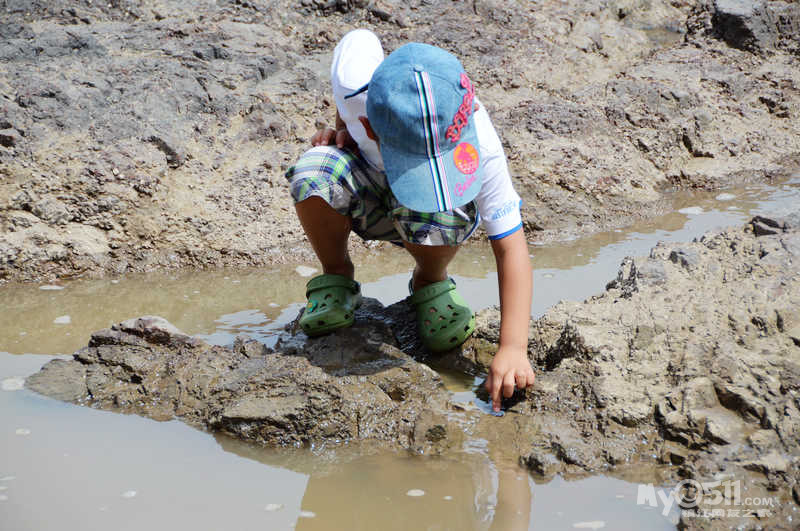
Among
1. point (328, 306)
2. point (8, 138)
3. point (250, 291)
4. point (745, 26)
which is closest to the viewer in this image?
point (328, 306)

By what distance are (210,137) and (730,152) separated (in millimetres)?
2853

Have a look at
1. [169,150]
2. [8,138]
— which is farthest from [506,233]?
[8,138]

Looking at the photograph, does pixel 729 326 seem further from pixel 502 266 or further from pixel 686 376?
pixel 502 266

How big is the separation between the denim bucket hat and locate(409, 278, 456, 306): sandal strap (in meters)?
0.52

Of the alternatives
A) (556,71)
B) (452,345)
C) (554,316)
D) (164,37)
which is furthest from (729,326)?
(164,37)

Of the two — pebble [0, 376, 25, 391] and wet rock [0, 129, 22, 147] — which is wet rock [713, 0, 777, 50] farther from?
pebble [0, 376, 25, 391]

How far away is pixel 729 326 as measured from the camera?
1848 mm

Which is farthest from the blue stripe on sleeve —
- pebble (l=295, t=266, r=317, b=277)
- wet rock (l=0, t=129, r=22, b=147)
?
wet rock (l=0, t=129, r=22, b=147)

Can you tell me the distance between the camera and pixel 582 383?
1.80 m

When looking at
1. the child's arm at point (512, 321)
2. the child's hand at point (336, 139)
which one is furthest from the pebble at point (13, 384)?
the child's arm at point (512, 321)

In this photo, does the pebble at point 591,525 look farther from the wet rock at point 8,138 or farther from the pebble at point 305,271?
the wet rock at point 8,138

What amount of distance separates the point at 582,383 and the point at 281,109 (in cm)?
247

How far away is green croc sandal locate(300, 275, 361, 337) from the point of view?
6.77ft

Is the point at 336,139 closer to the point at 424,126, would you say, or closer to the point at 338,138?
the point at 338,138
